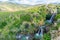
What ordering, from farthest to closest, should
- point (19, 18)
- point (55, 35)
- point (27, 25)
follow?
1. point (19, 18)
2. point (27, 25)
3. point (55, 35)

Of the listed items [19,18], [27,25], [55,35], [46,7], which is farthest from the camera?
[46,7]

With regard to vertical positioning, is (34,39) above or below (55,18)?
below

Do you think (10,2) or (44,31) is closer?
(44,31)

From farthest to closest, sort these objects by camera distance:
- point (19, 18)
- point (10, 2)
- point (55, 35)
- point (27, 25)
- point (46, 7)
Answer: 1. point (10, 2)
2. point (46, 7)
3. point (19, 18)
4. point (27, 25)
5. point (55, 35)

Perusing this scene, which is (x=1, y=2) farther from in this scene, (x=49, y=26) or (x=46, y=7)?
(x=49, y=26)

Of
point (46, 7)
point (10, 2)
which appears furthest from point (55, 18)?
point (10, 2)

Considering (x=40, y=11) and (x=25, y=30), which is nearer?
(x=25, y=30)

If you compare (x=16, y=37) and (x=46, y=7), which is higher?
(x=46, y=7)

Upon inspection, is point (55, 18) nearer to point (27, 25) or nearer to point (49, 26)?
point (49, 26)

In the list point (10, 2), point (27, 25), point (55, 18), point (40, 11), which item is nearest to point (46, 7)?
point (40, 11)
